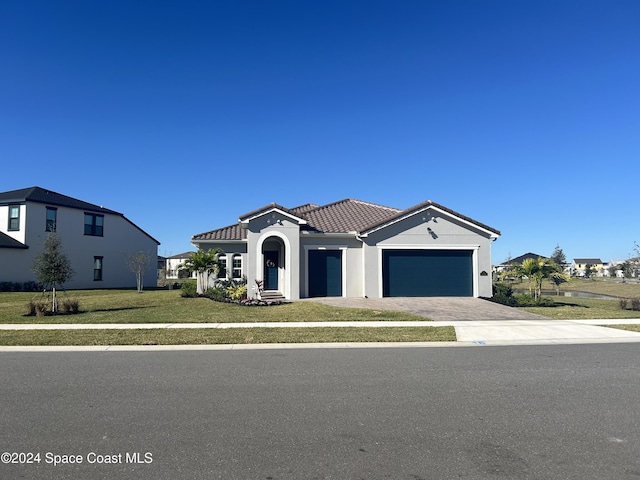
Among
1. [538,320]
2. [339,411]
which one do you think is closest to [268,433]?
[339,411]

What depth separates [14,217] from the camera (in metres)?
31.0

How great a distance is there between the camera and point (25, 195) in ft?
102

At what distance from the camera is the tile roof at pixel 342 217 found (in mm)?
21766

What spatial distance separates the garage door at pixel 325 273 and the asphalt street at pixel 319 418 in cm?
1352

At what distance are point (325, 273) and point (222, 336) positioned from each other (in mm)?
11397

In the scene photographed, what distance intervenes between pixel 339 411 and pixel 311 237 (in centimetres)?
1679

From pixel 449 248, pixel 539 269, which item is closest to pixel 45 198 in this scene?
pixel 449 248

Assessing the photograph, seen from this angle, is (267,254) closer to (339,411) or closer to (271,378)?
(271,378)

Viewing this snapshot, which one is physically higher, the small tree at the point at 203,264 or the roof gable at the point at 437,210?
the roof gable at the point at 437,210

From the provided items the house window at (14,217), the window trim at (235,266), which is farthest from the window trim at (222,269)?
the house window at (14,217)

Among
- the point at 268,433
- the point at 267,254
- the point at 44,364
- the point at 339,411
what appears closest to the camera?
the point at 268,433

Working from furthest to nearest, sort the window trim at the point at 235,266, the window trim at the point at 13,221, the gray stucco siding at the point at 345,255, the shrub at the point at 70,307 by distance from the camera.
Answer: the window trim at the point at 13,221 → the window trim at the point at 235,266 → the gray stucco siding at the point at 345,255 → the shrub at the point at 70,307

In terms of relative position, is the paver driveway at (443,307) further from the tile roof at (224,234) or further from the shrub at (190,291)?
the shrub at (190,291)

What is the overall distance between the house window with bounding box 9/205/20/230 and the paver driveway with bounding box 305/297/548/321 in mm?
24026
